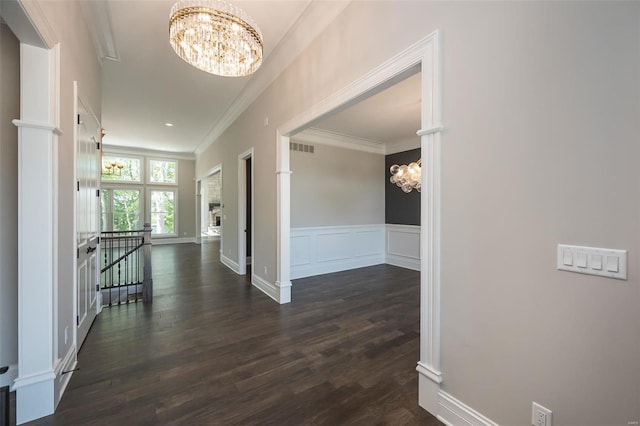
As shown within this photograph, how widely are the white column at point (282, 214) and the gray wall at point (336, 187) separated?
146cm

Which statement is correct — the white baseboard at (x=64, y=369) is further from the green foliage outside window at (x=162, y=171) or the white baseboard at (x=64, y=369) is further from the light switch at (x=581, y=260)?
the green foliage outside window at (x=162, y=171)

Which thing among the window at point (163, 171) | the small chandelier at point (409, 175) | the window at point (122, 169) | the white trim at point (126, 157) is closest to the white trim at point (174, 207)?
the window at point (163, 171)

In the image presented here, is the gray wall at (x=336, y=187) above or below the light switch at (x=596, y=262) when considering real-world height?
above

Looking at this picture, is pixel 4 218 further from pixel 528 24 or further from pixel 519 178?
pixel 528 24

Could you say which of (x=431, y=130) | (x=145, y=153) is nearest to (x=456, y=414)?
(x=431, y=130)

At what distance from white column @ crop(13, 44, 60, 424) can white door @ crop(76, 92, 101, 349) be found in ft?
2.39

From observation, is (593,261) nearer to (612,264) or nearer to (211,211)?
(612,264)

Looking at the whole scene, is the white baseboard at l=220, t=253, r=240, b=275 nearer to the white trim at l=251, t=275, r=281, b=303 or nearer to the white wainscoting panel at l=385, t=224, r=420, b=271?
the white trim at l=251, t=275, r=281, b=303

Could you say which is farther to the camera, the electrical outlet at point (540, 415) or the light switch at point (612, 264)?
the electrical outlet at point (540, 415)

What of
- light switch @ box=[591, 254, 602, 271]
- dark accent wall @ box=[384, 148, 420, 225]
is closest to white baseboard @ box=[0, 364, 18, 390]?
light switch @ box=[591, 254, 602, 271]

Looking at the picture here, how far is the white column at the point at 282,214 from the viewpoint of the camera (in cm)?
356

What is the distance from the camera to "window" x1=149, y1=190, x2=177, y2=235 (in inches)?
374

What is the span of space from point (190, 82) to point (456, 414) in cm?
514

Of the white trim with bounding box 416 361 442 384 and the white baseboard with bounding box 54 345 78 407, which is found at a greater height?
the white trim with bounding box 416 361 442 384
